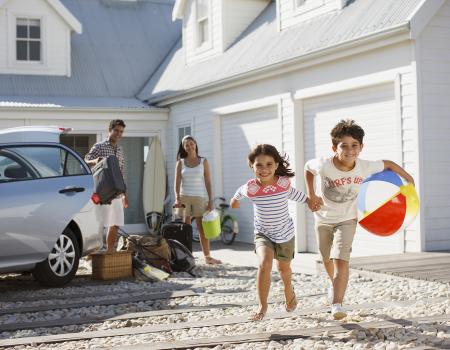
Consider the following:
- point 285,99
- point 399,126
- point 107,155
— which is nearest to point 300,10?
point 285,99

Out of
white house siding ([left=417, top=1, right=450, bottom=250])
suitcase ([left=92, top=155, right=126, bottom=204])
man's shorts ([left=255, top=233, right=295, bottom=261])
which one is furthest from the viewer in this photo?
white house siding ([left=417, top=1, right=450, bottom=250])

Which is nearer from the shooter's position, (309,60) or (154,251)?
(154,251)

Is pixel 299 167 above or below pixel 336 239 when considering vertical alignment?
above

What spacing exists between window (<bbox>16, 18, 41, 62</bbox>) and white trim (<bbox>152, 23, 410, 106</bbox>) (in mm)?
3805

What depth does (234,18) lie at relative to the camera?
16516 mm

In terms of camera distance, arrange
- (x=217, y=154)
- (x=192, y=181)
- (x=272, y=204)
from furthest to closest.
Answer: (x=217, y=154) < (x=192, y=181) < (x=272, y=204)

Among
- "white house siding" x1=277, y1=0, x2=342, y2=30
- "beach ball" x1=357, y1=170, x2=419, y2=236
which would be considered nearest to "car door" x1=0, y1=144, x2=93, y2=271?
"beach ball" x1=357, y1=170, x2=419, y2=236

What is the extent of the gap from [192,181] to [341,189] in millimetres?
4662

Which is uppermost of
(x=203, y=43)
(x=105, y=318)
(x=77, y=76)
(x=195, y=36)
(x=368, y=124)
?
(x=195, y=36)

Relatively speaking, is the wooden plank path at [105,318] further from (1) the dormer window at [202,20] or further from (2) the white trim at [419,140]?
(1) the dormer window at [202,20]

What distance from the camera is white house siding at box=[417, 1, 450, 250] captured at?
1022 centimetres

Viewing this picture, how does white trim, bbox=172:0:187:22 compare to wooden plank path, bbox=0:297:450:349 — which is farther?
white trim, bbox=172:0:187:22

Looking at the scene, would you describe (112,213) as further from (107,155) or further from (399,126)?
(399,126)

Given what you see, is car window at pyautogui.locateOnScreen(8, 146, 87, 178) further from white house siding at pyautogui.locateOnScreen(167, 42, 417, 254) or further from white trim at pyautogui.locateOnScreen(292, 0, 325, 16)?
white trim at pyautogui.locateOnScreen(292, 0, 325, 16)
